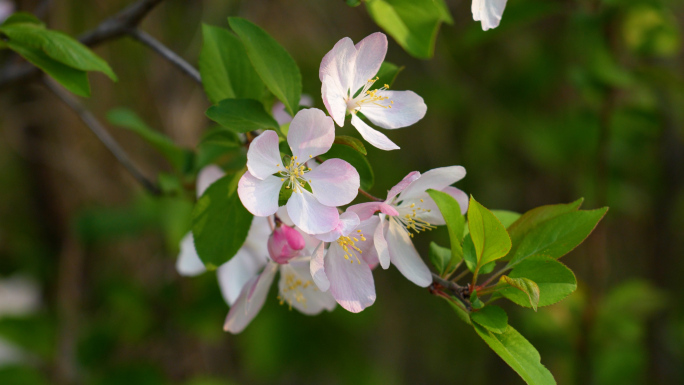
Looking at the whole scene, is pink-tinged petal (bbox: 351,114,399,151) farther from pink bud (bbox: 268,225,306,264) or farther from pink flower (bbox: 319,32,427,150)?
pink bud (bbox: 268,225,306,264)

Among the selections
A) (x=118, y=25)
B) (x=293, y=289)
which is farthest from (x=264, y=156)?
(x=118, y=25)

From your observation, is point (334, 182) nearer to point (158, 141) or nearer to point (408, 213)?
point (408, 213)

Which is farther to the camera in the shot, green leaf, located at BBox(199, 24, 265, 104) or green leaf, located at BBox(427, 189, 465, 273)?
green leaf, located at BBox(199, 24, 265, 104)

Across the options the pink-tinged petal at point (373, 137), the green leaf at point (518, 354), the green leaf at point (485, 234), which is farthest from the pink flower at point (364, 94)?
the green leaf at point (518, 354)

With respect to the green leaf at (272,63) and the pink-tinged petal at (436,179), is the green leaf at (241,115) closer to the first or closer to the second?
the green leaf at (272,63)

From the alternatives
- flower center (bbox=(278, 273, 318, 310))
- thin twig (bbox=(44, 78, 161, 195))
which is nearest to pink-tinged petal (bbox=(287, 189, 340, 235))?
flower center (bbox=(278, 273, 318, 310))
